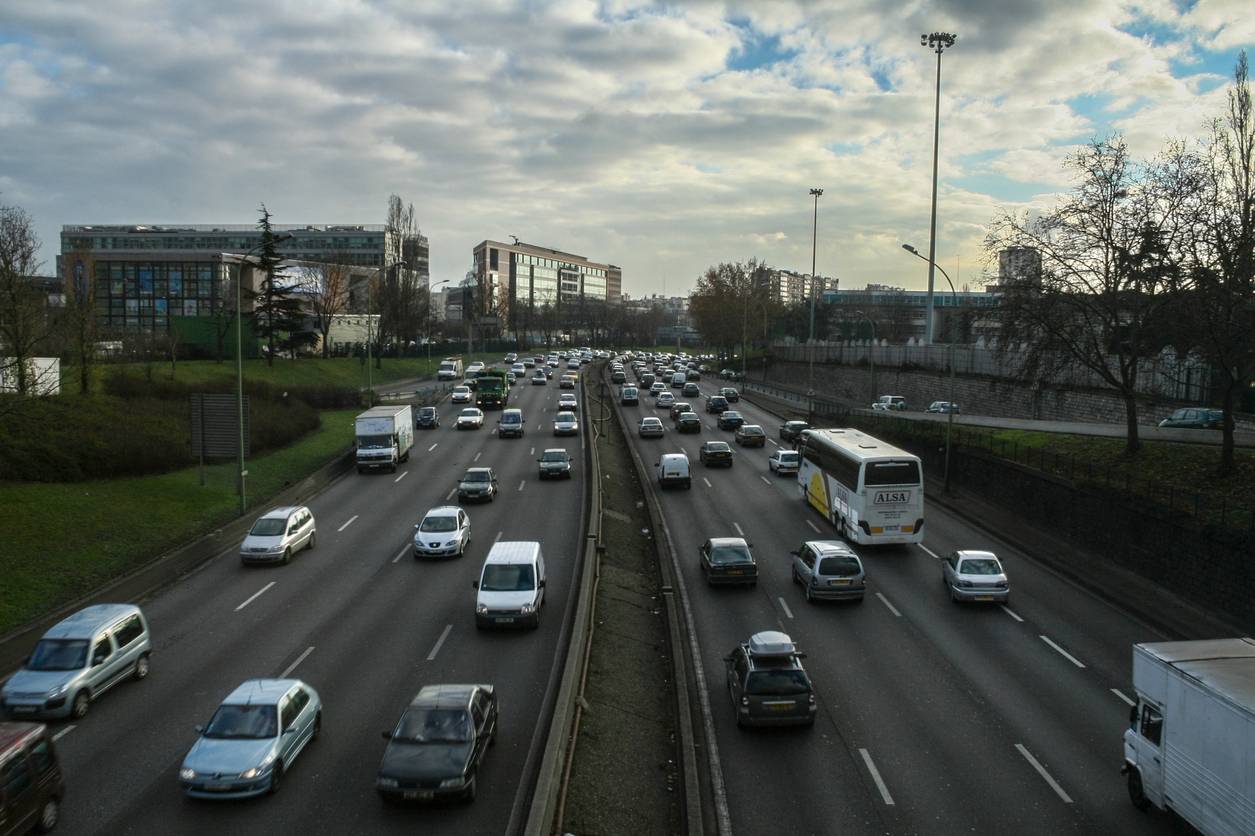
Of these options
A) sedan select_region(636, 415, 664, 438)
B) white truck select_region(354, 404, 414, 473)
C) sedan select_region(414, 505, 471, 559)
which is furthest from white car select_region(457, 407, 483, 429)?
sedan select_region(414, 505, 471, 559)

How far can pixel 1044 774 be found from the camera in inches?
603

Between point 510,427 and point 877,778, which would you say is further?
point 510,427

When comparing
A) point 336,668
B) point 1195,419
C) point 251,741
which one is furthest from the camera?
point 1195,419

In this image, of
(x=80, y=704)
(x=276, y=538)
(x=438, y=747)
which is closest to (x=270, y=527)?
(x=276, y=538)

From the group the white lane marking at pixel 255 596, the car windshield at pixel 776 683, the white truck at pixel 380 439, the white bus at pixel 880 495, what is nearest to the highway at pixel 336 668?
the white lane marking at pixel 255 596

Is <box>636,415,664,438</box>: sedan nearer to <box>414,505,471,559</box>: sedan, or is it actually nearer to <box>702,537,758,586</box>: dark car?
<box>414,505,471,559</box>: sedan

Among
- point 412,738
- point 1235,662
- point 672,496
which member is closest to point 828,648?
point 1235,662

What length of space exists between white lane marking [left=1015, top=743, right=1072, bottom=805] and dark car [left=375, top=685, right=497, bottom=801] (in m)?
9.32

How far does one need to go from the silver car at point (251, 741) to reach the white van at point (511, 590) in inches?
256

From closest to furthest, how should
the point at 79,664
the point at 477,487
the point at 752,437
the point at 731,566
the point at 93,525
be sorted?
the point at 79,664, the point at 731,566, the point at 93,525, the point at 477,487, the point at 752,437

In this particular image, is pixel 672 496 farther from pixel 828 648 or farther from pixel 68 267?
pixel 68 267

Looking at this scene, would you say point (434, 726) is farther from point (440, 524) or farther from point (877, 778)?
point (440, 524)

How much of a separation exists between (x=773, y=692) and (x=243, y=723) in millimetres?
9179

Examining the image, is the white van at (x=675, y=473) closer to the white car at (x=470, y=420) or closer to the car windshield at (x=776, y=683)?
the white car at (x=470, y=420)
